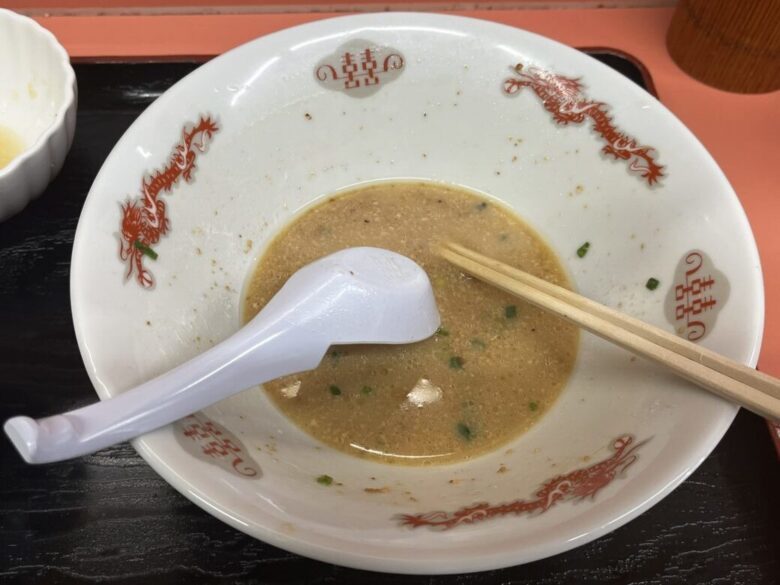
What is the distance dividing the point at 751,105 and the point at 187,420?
1.55 meters

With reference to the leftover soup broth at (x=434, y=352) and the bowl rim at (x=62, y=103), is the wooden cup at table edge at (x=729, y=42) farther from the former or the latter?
the bowl rim at (x=62, y=103)

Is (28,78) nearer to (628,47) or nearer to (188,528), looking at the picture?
(188,528)

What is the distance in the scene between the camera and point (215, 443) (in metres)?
0.92

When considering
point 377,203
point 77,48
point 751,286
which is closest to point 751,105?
point 751,286

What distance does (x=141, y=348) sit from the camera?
969 millimetres

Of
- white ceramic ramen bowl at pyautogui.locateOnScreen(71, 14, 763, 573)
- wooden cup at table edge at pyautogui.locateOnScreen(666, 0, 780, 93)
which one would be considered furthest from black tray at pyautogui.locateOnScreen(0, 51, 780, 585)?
wooden cup at table edge at pyautogui.locateOnScreen(666, 0, 780, 93)

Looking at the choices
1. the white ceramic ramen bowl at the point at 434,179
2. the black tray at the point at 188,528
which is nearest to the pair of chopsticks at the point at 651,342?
Result: the white ceramic ramen bowl at the point at 434,179

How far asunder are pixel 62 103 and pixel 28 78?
197mm

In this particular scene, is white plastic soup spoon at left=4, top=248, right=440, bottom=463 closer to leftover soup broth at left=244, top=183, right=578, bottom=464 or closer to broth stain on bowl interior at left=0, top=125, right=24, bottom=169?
leftover soup broth at left=244, top=183, right=578, bottom=464

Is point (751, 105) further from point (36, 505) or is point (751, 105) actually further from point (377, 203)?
point (36, 505)

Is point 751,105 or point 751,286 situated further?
point 751,105

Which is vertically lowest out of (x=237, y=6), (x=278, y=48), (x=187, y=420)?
(x=187, y=420)

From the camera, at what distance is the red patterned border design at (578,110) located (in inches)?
48.6

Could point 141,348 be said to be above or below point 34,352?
above
